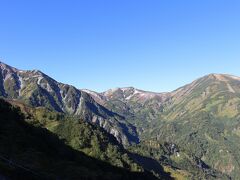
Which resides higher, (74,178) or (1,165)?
(1,165)

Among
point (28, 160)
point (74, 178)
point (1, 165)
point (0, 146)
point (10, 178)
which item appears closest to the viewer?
point (10, 178)

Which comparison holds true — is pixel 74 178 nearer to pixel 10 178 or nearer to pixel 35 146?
pixel 35 146

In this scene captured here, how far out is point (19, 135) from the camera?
18750 cm

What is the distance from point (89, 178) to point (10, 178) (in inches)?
5368

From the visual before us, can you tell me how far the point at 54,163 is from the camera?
185 metres

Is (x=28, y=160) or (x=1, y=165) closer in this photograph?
(x=1, y=165)

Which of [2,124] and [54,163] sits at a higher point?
[2,124]

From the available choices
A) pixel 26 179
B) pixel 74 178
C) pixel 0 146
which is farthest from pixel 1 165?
pixel 74 178

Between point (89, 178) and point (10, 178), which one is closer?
point (10, 178)

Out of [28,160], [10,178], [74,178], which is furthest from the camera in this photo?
[74,178]

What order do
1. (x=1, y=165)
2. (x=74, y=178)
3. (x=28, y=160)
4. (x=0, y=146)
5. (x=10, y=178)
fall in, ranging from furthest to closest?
(x=74, y=178) < (x=28, y=160) < (x=0, y=146) < (x=1, y=165) < (x=10, y=178)

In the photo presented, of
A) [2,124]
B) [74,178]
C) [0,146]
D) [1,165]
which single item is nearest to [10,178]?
[1,165]

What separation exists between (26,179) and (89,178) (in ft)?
427

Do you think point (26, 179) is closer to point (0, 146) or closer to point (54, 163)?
point (0, 146)
